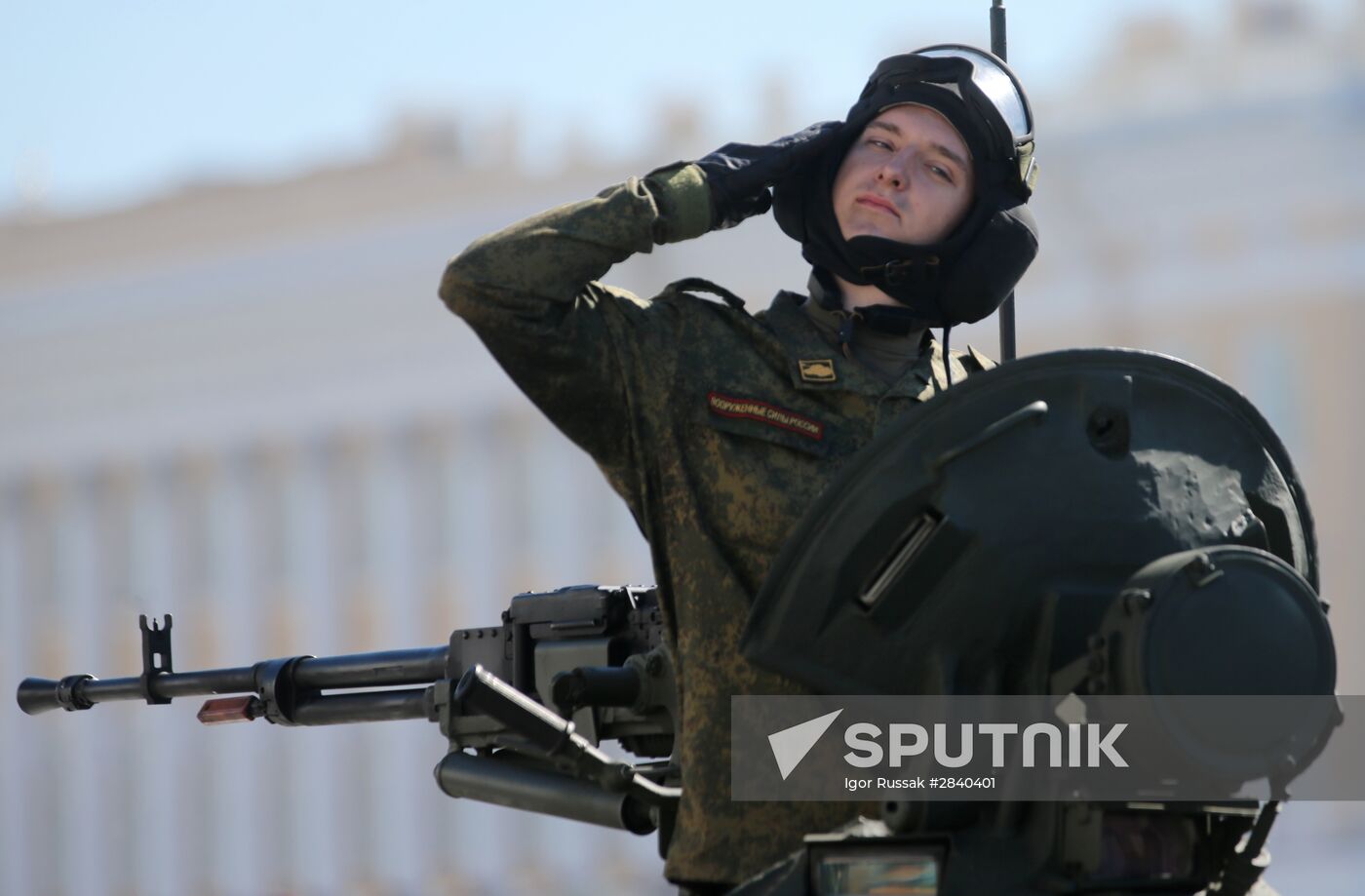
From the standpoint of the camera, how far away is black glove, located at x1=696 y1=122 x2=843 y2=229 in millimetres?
6234

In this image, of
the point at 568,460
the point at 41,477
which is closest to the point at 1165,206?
the point at 568,460

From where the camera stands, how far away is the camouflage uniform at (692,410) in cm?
603

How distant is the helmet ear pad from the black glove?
39cm

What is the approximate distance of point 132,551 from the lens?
76938 mm

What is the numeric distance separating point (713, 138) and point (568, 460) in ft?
29.9

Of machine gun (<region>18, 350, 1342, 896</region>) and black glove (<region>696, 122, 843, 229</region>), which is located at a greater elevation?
black glove (<region>696, 122, 843, 229</region>)

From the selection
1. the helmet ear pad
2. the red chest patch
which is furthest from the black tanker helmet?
the red chest patch

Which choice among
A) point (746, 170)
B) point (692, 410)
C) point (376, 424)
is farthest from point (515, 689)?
point (376, 424)

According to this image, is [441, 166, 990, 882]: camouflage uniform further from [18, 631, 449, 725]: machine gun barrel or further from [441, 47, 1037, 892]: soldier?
[18, 631, 449, 725]: machine gun barrel

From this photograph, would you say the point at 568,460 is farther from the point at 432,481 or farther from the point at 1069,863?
the point at 1069,863

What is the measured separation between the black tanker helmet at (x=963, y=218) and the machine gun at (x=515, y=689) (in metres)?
1.14

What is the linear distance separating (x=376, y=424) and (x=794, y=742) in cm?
7007

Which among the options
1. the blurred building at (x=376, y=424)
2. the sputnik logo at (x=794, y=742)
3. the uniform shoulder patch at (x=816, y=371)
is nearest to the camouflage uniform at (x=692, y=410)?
the uniform shoulder patch at (x=816, y=371)

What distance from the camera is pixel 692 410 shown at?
6316 millimetres
